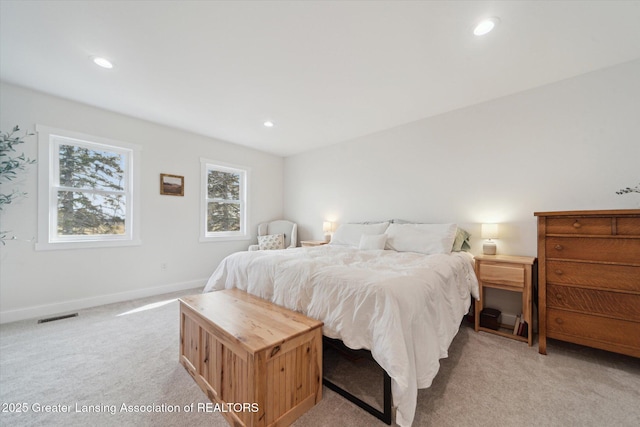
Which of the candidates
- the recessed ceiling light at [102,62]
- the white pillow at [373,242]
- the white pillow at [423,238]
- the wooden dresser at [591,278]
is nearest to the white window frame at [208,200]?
the recessed ceiling light at [102,62]

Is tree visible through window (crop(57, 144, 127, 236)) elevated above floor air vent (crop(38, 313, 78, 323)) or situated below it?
above

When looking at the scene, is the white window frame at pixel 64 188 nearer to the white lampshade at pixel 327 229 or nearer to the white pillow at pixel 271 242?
the white pillow at pixel 271 242

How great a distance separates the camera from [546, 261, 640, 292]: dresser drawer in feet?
5.72

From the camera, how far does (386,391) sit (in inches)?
52.7

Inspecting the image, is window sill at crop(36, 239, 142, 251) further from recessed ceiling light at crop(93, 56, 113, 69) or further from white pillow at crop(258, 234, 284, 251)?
recessed ceiling light at crop(93, 56, 113, 69)

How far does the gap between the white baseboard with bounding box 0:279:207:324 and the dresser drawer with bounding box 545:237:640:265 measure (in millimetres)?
4505

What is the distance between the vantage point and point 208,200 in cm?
421

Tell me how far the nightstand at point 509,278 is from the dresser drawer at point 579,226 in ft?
1.27

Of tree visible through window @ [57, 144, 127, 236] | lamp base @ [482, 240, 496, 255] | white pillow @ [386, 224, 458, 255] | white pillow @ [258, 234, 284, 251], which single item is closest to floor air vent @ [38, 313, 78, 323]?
tree visible through window @ [57, 144, 127, 236]

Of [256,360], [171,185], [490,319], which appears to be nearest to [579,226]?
[490,319]

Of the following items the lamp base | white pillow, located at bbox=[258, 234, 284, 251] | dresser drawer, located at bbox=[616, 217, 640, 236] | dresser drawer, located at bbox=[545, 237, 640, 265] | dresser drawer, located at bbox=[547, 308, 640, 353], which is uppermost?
dresser drawer, located at bbox=[616, 217, 640, 236]

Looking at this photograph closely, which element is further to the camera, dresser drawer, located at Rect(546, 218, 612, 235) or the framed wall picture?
the framed wall picture

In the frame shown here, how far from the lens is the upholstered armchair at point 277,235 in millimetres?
4496

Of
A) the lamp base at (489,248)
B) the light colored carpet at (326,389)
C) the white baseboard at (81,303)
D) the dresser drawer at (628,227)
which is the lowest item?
the light colored carpet at (326,389)
